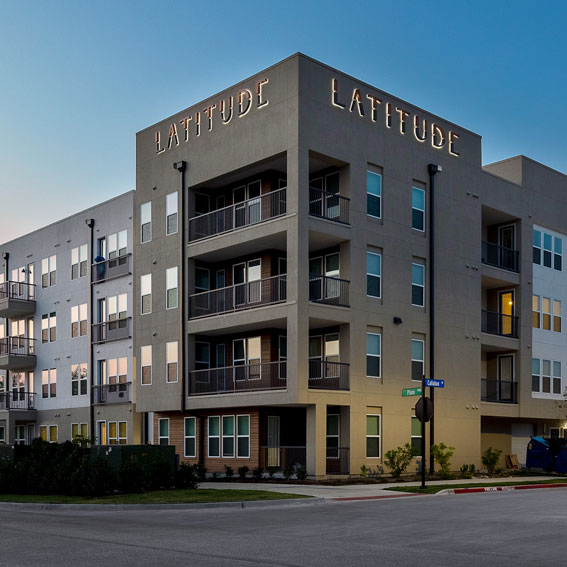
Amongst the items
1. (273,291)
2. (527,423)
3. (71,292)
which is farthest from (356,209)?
(71,292)

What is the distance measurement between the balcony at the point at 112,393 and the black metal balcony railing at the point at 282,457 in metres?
11.4

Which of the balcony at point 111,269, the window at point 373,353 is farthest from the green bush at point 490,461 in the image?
the balcony at point 111,269

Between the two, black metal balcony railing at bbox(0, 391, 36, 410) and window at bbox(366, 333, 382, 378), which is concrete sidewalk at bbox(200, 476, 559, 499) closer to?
window at bbox(366, 333, 382, 378)

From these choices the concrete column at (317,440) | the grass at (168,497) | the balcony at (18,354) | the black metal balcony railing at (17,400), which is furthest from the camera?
the black metal balcony railing at (17,400)

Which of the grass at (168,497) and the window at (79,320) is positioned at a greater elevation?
the window at (79,320)

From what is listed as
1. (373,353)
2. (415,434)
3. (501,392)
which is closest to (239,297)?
(373,353)

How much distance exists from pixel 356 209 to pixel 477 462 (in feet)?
43.2

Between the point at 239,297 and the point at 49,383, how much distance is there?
1930 cm

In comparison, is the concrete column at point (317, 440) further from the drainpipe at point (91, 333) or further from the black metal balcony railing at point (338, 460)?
the drainpipe at point (91, 333)

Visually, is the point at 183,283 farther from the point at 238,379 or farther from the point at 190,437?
the point at 190,437

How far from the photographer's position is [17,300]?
50.9 m

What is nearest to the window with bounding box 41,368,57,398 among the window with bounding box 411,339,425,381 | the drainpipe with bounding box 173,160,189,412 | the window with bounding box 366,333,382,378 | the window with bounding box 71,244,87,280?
the window with bounding box 71,244,87,280

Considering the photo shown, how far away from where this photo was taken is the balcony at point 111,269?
142ft

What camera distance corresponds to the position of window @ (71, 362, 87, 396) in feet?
151
